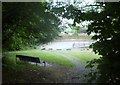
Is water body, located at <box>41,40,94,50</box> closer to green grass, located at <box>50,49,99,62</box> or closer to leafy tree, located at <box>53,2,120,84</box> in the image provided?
green grass, located at <box>50,49,99,62</box>

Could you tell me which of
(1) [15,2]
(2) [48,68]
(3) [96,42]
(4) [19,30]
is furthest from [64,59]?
(1) [15,2]

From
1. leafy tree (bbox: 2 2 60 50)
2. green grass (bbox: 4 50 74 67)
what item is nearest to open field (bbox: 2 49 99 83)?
green grass (bbox: 4 50 74 67)

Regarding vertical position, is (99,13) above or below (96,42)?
above

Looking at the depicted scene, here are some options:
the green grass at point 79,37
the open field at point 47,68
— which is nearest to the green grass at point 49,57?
the open field at point 47,68

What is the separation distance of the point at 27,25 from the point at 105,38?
31.8 inches

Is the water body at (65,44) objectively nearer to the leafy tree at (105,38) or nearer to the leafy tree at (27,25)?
the leafy tree at (27,25)

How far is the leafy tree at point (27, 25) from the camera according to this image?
2256mm

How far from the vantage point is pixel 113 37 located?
6.46 ft

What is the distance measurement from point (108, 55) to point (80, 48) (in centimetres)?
36

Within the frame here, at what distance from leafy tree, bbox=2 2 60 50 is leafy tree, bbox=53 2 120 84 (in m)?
0.28

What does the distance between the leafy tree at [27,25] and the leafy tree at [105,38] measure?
0.28m

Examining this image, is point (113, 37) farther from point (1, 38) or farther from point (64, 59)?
point (1, 38)

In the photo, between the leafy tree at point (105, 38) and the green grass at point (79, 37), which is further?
the green grass at point (79, 37)

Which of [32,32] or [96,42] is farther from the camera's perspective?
[32,32]
